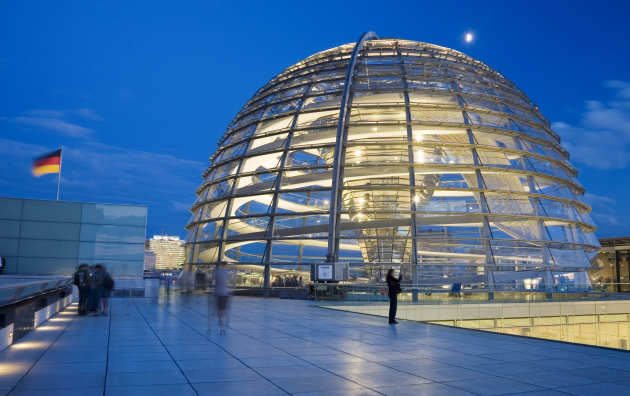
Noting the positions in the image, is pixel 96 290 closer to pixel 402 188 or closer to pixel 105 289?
→ pixel 105 289

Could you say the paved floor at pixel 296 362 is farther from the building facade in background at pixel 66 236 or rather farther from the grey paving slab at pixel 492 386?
the building facade in background at pixel 66 236

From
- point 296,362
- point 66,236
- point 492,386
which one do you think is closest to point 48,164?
point 66,236

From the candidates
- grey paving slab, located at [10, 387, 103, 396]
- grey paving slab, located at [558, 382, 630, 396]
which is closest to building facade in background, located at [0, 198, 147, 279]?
grey paving slab, located at [10, 387, 103, 396]

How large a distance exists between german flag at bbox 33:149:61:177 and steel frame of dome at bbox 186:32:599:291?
401 inches

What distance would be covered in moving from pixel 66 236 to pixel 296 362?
23.7 m

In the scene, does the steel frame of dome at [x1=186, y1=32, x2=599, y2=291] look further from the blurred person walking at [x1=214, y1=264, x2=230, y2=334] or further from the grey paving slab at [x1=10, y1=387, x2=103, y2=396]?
the grey paving slab at [x1=10, y1=387, x2=103, y2=396]

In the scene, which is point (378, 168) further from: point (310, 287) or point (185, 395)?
point (185, 395)

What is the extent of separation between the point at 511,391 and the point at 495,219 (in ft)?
65.8

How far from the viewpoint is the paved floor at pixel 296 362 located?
6.75 m

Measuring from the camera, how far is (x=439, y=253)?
24625 mm

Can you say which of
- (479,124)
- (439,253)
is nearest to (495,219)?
(439,253)

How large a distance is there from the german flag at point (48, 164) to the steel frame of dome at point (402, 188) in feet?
33.4

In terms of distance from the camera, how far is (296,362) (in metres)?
8.66

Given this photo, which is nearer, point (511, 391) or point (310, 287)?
point (511, 391)
